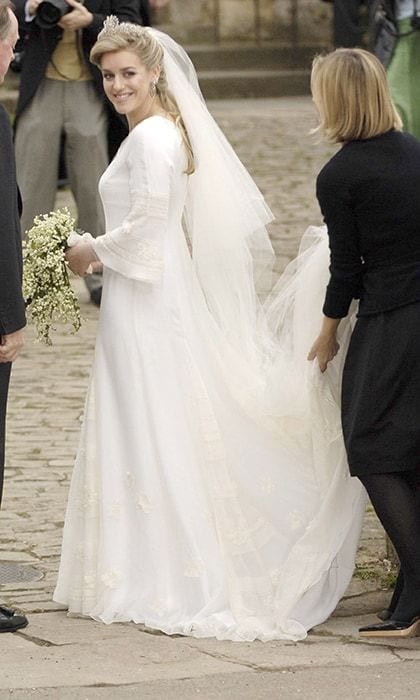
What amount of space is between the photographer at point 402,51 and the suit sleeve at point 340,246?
9.38 ft

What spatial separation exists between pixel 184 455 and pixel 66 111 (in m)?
4.22

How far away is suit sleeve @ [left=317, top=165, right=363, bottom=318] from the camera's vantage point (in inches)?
202

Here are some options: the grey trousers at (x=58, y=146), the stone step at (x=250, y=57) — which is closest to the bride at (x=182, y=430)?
the grey trousers at (x=58, y=146)

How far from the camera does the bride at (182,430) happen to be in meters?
5.48

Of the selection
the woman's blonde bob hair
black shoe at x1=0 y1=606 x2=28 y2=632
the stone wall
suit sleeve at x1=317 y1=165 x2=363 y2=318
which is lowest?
the stone wall

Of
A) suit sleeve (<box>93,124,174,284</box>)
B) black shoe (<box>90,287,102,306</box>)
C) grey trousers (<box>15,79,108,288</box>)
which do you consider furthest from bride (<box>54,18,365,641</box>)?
black shoe (<box>90,287,102,306</box>)

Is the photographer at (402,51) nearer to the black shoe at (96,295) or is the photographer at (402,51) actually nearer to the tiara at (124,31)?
the black shoe at (96,295)

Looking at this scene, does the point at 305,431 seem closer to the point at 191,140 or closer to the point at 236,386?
the point at 236,386

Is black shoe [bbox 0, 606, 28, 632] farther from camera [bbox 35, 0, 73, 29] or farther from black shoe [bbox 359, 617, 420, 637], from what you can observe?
camera [bbox 35, 0, 73, 29]

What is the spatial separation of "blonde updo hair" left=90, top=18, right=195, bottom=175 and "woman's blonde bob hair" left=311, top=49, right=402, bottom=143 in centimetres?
62

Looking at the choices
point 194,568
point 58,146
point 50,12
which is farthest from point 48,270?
point 58,146

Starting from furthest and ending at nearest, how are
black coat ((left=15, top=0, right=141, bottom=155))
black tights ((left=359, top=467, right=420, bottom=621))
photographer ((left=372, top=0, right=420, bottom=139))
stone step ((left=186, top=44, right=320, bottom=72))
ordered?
stone step ((left=186, top=44, right=320, bottom=72)) → black coat ((left=15, top=0, right=141, bottom=155)) → photographer ((left=372, top=0, right=420, bottom=139)) → black tights ((left=359, top=467, right=420, bottom=621))

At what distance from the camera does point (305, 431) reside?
220 inches

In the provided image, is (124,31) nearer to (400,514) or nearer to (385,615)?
(400,514)
